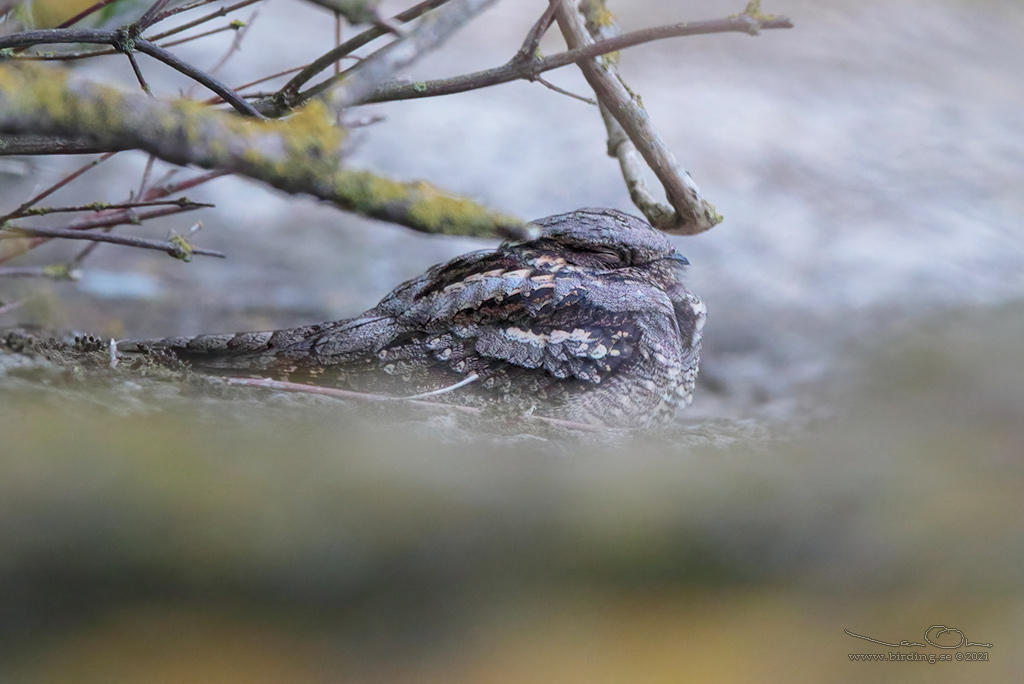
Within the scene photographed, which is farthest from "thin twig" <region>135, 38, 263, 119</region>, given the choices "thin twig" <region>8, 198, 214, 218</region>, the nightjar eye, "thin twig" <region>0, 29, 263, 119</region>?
the nightjar eye

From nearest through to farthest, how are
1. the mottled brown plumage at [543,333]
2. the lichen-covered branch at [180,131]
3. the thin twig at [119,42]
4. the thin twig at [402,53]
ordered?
the lichen-covered branch at [180,131]
the thin twig at [402,53]
the thin twig at [119,42]
the mottled brown plumage at [543,333]

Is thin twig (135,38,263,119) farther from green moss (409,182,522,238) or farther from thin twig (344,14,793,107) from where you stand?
green moss (409,182,522,238)

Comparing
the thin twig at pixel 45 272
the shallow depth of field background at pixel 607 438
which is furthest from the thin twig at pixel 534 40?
the thin twig at pixel 45 272

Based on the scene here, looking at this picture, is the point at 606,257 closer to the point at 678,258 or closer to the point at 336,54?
the point at 678,258

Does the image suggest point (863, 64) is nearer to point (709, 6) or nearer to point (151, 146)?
point (709, 6)

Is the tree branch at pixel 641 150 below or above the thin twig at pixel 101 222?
above

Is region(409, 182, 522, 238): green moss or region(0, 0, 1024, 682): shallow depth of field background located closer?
region(409, 182, 522, 238): green moss

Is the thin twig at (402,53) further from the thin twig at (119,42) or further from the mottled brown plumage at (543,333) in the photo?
the mottled brown plumage at (543,333)

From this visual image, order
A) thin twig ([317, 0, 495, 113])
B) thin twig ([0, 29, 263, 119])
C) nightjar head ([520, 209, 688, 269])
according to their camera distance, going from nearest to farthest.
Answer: thin twig ([317, 0, 495, 113]), thin twig ([0, 29, 263, 119]), nightjar head ([520, 209, 688, 269])
